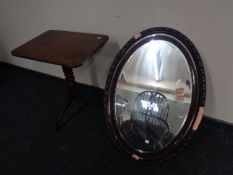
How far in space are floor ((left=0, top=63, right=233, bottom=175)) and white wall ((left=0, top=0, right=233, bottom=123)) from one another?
0.20 meters

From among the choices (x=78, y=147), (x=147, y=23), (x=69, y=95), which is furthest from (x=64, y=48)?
(x=78, y=147)

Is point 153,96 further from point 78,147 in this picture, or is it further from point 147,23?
point 78,147

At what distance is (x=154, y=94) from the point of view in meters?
1.44

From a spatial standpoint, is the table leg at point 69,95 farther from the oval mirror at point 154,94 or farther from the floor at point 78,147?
the oval mirror at point 154,94

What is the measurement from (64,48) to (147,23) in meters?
0.52

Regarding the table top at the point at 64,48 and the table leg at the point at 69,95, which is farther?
the table leg at the point at 69,95

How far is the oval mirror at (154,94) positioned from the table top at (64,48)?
199 mm

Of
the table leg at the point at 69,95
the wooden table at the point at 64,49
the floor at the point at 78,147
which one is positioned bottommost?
Result: the floor at the point at 78,147

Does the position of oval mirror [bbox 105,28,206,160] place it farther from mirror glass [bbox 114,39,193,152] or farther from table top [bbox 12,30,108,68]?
table top [bbox 12,30,108,68]

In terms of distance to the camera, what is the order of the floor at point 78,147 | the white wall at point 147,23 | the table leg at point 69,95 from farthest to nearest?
the table leg at point 69,95
the floor at point 78,147
the white wall at point 147,23

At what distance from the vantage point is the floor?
55.2 inches

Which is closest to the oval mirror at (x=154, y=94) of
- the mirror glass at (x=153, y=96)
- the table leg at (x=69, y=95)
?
the mirror glass at (x=153, y=96)

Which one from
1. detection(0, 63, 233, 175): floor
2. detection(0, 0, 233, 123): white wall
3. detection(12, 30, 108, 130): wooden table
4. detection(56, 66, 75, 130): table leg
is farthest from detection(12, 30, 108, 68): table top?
detection(0, 63, 233, 175): floor

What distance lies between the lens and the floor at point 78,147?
1.40 metres
